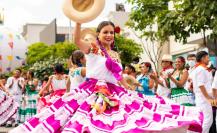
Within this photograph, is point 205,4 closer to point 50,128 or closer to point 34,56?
point 50,128

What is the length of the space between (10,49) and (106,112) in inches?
1147

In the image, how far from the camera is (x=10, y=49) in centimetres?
3381

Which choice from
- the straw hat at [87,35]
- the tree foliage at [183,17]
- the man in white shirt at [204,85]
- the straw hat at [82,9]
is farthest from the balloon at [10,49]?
the straw hat at [82,9]

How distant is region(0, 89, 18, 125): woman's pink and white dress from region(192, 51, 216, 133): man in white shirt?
420 centimetres

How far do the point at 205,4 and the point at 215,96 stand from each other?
2.84 m

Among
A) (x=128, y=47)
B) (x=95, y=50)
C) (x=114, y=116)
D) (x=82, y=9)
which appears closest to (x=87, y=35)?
(x=95, y=50)

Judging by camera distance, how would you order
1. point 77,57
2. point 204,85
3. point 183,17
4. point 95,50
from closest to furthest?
1. point 95,50
2. point 77,57
3. point 204,85
4. point 183,17

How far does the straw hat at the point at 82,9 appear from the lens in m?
5.24

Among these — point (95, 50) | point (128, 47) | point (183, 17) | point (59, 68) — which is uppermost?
point (183, 17)

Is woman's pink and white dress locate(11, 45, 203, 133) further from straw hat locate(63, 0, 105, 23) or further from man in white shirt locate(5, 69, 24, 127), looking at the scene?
man in white shirt locate(5, 69, 24, 127)

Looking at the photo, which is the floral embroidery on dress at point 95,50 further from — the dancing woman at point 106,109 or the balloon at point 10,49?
the balloon at point 10,49

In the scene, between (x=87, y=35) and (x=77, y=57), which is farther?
(x=77, y=57)

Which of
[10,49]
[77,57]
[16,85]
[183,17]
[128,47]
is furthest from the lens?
[128,47]

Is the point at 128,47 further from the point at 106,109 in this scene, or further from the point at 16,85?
the point at 106,109
